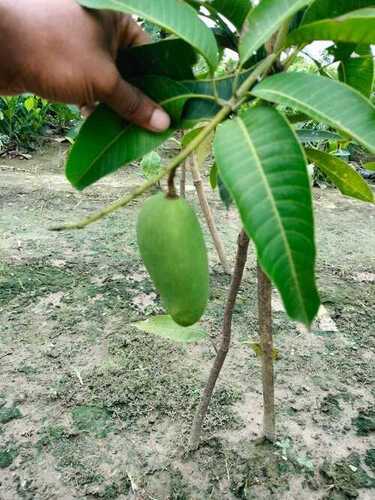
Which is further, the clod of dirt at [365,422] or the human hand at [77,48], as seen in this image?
the clod of dirt at [365,422]

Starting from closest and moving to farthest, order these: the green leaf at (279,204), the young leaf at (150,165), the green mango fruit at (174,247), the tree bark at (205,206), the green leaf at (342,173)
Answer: the green leaf at (279,204), the green mango fruit at (174,247), the green leaf at (342,173), the tree bark at (205,206), the young leaf at (150,165)

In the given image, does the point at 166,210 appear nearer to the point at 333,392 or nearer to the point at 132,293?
the point at 333,392

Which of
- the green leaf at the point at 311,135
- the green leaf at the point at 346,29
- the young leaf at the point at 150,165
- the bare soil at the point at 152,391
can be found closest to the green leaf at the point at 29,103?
the bare soil at the point at 152,391

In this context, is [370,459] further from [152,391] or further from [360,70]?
[360,70]

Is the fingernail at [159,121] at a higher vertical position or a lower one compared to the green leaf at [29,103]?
higher

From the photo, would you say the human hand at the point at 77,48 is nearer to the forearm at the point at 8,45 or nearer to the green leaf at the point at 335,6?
the forearm at the point at 8,45

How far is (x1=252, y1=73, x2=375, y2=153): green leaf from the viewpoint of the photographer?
517 mm

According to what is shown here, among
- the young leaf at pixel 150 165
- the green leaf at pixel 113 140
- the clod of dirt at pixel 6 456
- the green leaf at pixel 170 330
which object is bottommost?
the clod of dirt at pixel 6 456

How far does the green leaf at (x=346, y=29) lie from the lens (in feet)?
1.68

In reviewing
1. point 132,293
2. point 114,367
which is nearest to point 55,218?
point 132,293

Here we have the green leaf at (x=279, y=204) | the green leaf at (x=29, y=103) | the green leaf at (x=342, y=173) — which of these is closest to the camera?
the green leaf at (x=279, y=204)

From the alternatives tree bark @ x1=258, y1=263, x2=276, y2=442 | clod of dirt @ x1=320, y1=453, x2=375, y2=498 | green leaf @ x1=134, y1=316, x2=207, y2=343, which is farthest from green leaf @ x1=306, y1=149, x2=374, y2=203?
clod of dirt @ x1=320, y1=453, x2=375, y2=498

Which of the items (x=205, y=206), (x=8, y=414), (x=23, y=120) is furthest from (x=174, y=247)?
(x=23, y=120)

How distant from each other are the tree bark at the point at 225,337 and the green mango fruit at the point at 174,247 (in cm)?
29
